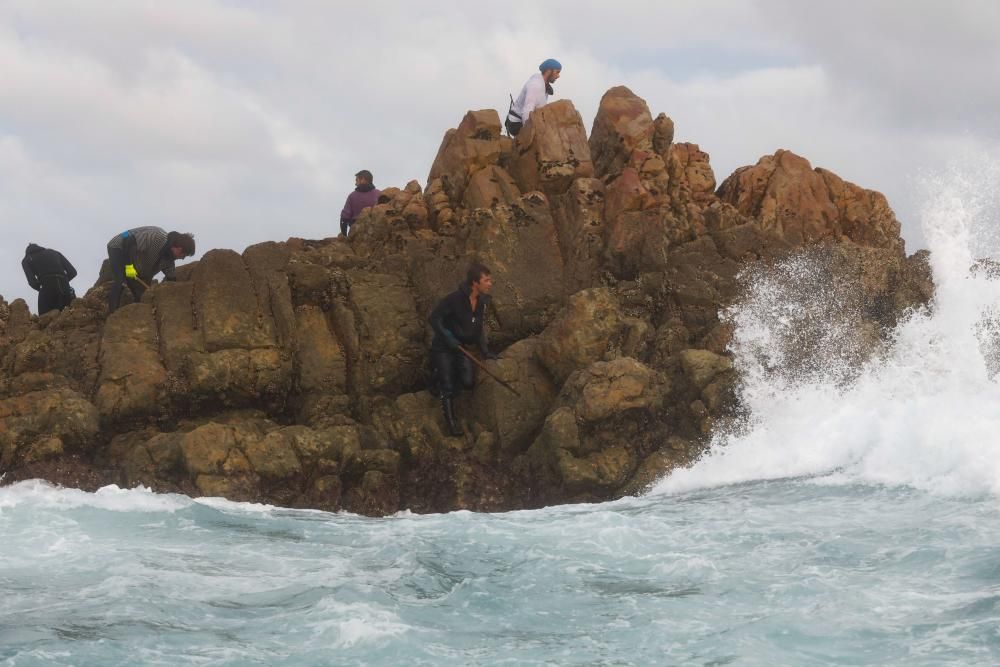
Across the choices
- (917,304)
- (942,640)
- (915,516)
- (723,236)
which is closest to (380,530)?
(915,516)

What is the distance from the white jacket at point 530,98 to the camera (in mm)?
16016

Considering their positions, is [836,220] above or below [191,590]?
above

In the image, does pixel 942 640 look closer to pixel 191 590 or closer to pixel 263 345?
pixel 191 590

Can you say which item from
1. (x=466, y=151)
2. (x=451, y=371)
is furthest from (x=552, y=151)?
(x=451, y=371)

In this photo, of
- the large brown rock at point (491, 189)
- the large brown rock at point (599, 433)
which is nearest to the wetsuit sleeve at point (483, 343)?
the large brown rock at point (599, 433)

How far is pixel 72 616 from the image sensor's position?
7.26 meters

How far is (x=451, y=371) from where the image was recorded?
1302 cm

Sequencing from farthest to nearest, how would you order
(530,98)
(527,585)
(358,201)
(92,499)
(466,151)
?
1. (358,201)
2. (530,98)
3. (466,151)
4. (92,499)
5. (527,585)

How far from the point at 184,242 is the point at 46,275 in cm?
254

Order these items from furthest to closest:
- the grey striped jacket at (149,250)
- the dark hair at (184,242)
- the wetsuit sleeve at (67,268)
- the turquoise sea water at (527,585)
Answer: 1. the wetsuit sleeve at (67,268)
2. the grey striped jacket at (149,250)
3. the dark hair at (184,242)
4. the turquoise sea water at (527,585)

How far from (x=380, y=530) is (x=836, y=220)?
8.43 meters

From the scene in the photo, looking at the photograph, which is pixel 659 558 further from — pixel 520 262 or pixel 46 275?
Result: pixel 46 275

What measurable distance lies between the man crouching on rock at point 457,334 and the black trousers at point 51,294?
573 cm

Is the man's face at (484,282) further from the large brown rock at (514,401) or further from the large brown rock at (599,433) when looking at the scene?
the large brown rock at (599,433)
